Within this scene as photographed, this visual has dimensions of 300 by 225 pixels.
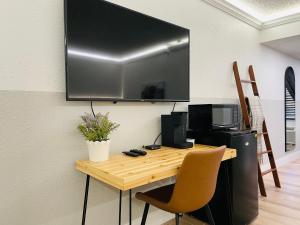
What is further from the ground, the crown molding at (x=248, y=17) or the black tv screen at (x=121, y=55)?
the crown molding at (x=248, y=17)

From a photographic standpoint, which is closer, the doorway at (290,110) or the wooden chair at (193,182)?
the wooden chair at (193,182)

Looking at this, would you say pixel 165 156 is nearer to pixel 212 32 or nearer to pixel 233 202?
pixel 233 202

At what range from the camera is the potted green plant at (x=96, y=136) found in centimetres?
143

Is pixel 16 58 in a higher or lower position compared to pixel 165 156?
higher

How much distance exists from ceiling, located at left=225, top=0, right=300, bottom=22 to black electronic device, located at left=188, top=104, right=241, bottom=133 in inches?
56.7

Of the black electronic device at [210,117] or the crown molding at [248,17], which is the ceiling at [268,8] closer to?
the crown molding at [248,17]

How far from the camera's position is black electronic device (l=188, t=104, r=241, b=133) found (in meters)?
2.08

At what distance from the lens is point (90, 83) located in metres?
1.52

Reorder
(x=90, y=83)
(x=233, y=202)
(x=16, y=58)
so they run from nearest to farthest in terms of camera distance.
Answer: (x=16, y=58), (x=90, y=83), (x=233, y=202)


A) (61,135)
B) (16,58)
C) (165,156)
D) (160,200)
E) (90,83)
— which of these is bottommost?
(160,200)

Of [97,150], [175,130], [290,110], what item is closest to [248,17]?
[175,130]

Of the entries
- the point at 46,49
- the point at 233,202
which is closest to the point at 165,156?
the point at 233,202

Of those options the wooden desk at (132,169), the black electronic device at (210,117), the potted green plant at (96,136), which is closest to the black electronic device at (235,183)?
the black electronic device at (210,117)

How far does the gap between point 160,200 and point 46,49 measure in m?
1.17
